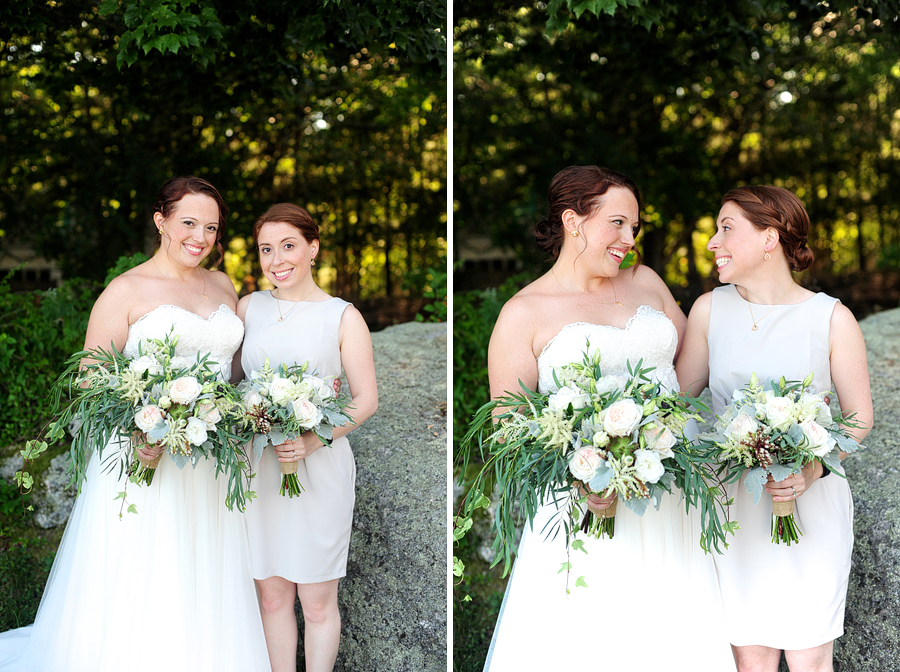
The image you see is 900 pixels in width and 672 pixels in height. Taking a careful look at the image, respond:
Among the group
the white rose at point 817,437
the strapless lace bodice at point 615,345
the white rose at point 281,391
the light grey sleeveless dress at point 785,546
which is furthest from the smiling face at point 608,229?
the white rose at point 281,391

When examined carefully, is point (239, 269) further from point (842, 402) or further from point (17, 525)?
point (842, 402)

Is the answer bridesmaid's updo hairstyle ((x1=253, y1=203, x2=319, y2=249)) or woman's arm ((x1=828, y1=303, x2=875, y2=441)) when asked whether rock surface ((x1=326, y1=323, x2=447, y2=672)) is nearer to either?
→ bridesmaid's updo hairstyle ((x1=253, y1=203, x2=319, y2=249))

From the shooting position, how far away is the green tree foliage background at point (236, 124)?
14.2ft

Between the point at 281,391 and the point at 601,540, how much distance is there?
1339 millimetres

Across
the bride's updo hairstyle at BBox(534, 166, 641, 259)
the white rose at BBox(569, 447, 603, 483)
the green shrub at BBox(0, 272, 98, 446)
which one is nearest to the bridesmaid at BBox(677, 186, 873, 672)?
the bride's updo hairstyle at BBox(534, 166, 641, 259)

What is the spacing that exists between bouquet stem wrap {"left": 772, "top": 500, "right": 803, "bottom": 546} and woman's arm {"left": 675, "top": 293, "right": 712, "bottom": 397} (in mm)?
572

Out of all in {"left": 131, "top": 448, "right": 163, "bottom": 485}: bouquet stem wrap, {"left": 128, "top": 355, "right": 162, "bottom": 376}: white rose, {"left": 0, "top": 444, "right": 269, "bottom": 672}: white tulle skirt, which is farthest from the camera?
{"left": 0, "top": 444, "right": 269, "bottom": 672}: white tulle skirt

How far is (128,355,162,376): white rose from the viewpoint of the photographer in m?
2.67

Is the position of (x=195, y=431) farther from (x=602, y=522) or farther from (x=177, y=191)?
(x=602, y=522)

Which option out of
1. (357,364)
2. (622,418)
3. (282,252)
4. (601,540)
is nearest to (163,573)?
(357,364)

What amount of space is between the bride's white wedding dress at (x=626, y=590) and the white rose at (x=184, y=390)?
1298 millimetres

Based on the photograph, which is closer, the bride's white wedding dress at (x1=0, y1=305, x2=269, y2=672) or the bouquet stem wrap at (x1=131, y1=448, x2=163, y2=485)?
the bouquet stem wrap at (x1=131, y1=448, x2=163, y2=485)

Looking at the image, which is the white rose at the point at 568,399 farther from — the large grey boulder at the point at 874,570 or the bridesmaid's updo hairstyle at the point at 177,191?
the large grey boulder at the point at 874,570

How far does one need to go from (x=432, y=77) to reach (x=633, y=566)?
3.55 m
